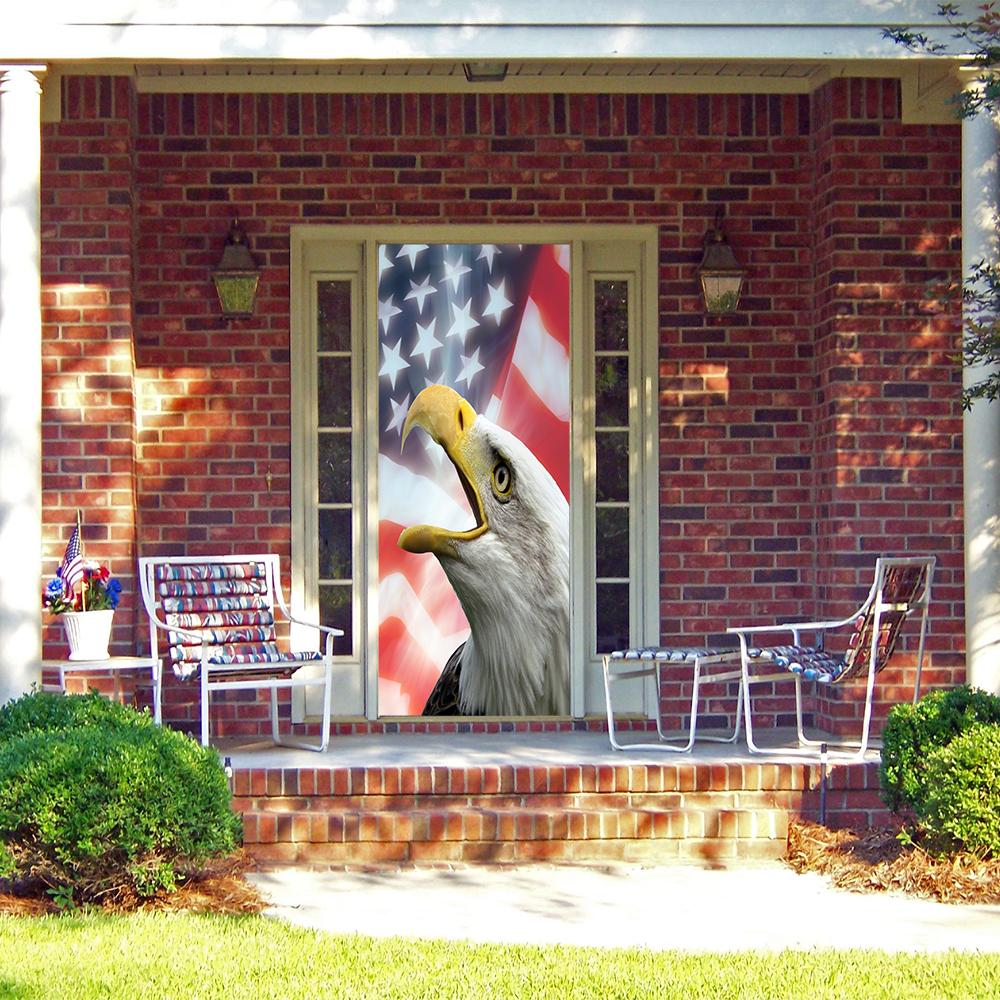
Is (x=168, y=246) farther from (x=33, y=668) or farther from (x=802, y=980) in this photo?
(x=802, y=980)

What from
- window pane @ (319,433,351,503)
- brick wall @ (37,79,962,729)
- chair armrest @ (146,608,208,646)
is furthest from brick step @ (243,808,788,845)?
window pane @ (319,433,351,503)

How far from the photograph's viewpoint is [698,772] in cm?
635

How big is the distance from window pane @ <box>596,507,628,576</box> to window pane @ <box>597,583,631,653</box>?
7 centimetres

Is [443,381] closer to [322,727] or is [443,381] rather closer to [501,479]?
[501,479]

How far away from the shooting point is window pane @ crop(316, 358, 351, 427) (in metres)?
7.90

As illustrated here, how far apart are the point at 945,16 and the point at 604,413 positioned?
99.7 inches

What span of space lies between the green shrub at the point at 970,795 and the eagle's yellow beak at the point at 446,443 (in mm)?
3026

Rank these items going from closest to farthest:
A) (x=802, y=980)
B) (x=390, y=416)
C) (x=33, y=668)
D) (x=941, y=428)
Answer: (x=802, y=980) → (x=33, y=668) → (x=941, y=428) → (x=390, y=416)

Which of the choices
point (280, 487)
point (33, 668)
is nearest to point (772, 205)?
point (280, 487)

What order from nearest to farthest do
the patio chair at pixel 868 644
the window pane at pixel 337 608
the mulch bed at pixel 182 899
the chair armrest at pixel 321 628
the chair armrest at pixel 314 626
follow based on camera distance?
the mulch bed at pixel 182 899 < the patio chair at pixel 868 644 < the chair armrest at pixel 321 628 < the chair armrest at pixel 314 626 < the window pane at pixel 337 608

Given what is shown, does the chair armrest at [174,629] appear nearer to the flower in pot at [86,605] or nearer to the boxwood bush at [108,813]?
the flower in pot at [86,605]

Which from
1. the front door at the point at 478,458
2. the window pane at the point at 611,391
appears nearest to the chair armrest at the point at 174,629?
the front door at the point at 478,458

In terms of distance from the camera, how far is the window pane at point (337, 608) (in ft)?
25.8

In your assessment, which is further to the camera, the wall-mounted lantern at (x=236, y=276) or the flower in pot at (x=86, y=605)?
the wall-mounted lantern at (x=236, y=276)
